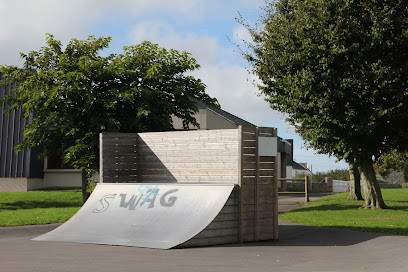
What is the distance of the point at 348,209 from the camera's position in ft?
78.0

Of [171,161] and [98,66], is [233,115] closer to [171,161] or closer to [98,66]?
[98,66]

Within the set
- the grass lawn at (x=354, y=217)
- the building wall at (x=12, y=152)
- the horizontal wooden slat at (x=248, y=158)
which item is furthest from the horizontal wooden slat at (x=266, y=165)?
the building wall at (x=12, y=152)

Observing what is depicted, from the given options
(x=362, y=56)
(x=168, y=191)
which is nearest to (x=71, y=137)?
(x=168, y=191)

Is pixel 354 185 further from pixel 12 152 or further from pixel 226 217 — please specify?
pixel 12 152

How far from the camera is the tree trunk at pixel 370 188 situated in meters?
23.8

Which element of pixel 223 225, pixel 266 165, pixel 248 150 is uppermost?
pixel 248 150

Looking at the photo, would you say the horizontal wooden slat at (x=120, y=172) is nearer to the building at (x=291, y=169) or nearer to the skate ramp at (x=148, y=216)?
the skate ramp at (x=148, y=216)

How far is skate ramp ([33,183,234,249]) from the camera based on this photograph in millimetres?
11758

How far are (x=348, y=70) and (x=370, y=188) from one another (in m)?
6.38

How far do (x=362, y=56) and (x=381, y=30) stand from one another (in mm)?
1197

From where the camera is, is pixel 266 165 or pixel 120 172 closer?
pixel 266 165

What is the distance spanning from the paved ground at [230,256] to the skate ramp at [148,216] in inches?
22.8

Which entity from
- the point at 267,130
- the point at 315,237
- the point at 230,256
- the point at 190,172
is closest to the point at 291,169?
the point at 190,172

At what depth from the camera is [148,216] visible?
498 inches
